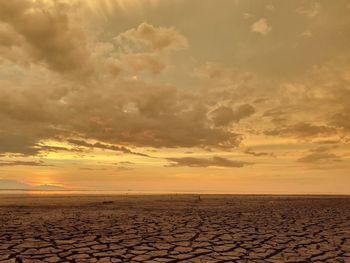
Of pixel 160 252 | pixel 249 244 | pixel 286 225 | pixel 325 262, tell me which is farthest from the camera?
pixel 286 225

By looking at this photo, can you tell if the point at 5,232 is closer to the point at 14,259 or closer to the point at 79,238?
the point at 79,238

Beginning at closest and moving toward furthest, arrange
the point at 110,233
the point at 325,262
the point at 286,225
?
the point at 325,262
the point at 110,233
the point at 286,225

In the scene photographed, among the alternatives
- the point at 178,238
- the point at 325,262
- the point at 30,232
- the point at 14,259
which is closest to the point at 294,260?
the point at 325,262

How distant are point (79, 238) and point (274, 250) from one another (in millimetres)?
4060

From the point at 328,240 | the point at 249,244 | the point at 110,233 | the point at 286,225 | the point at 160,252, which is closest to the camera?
the point at 160,252

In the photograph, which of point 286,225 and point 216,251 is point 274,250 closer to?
point 216,251

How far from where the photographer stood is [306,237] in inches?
312

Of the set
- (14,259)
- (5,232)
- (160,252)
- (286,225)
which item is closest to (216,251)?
(160,252)

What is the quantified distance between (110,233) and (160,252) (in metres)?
2.58

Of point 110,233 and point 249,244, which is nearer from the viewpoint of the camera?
point 249,244

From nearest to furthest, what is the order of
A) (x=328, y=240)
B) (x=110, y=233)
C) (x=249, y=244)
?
(x=249, y=244) → (x=328, y=240) → (x=110, y=233)

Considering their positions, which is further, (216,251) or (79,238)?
(79,238)

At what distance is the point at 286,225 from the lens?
1005 centimetres

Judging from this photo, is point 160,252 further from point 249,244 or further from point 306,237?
point 306,237
